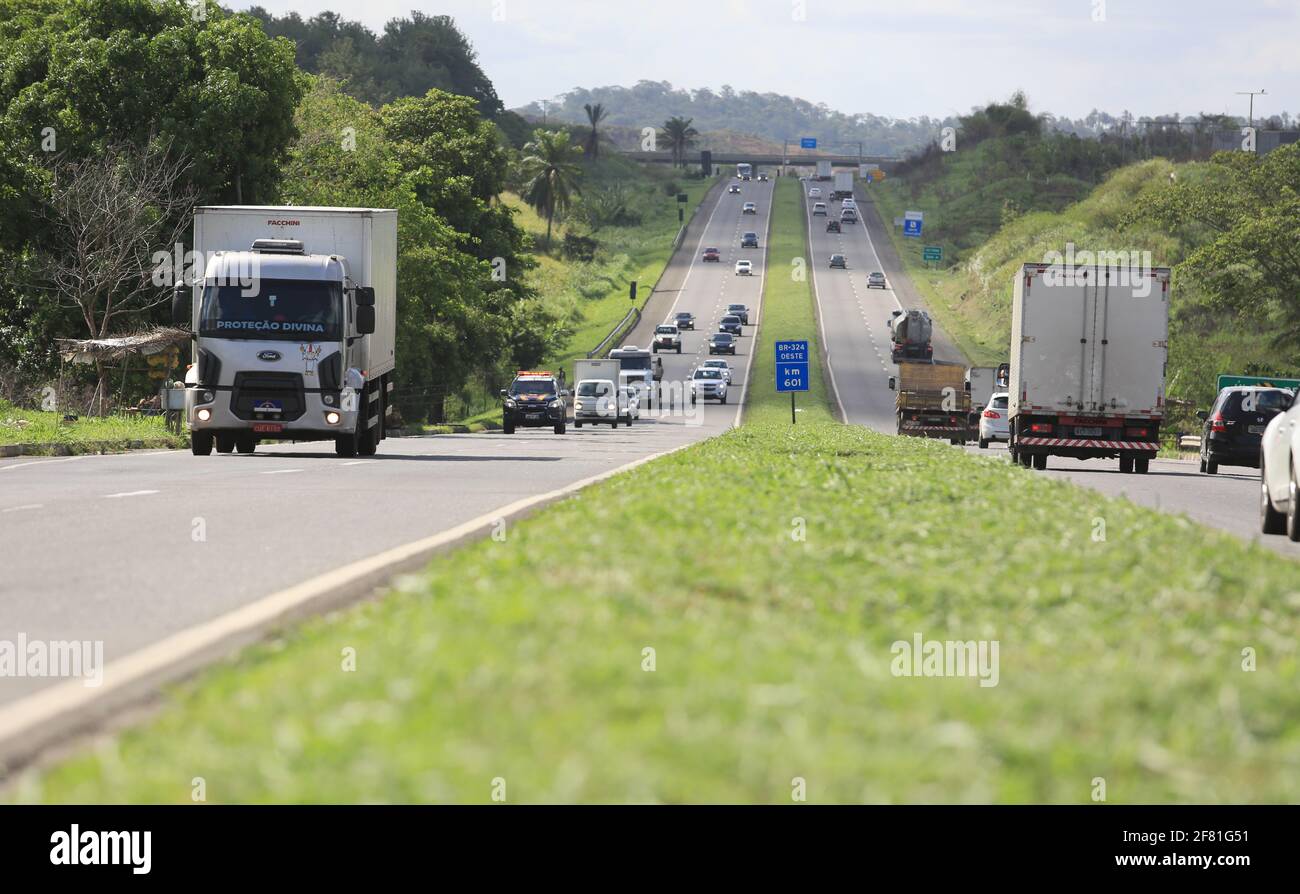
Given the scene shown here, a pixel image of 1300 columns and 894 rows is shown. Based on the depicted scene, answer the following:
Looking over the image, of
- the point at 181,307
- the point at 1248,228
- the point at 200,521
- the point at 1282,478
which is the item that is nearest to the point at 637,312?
the point at 1248,228

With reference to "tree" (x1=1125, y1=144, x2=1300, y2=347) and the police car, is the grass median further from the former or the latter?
"tree" (x1=1125, y1=144, x2=1300, y2=347)

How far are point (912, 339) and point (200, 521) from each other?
78.1 m

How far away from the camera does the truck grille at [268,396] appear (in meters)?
27.7

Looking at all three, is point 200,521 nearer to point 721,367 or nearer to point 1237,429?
point 1237,429

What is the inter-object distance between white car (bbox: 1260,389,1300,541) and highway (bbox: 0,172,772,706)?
7508 mm

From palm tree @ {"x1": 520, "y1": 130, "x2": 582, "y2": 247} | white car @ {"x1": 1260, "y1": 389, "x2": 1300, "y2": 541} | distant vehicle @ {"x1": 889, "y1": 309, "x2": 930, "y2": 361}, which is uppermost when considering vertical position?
palm tree @ {"x1": 520, "y1": 130, "x2": 582, "y2": 247}

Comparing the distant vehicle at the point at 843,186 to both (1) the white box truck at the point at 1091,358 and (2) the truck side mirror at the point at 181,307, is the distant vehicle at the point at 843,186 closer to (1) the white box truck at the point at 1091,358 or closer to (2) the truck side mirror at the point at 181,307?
(1) the white box truck at the point at 1091,358

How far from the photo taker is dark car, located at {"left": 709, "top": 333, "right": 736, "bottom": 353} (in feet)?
315

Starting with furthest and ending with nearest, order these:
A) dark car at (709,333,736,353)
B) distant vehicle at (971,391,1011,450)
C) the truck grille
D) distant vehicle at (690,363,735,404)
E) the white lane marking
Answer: dark car at (709,333,736,353)
distant vehicle at (690,363,735,404)
distant vehicle at (971,391,1011,450)
the truck grille
the white lane marking

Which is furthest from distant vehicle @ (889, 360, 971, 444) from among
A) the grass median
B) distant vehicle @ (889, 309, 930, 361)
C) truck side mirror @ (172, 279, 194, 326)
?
the grass median

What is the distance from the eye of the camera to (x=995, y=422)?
49781 mm

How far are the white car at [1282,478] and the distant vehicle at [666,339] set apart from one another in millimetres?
80346
